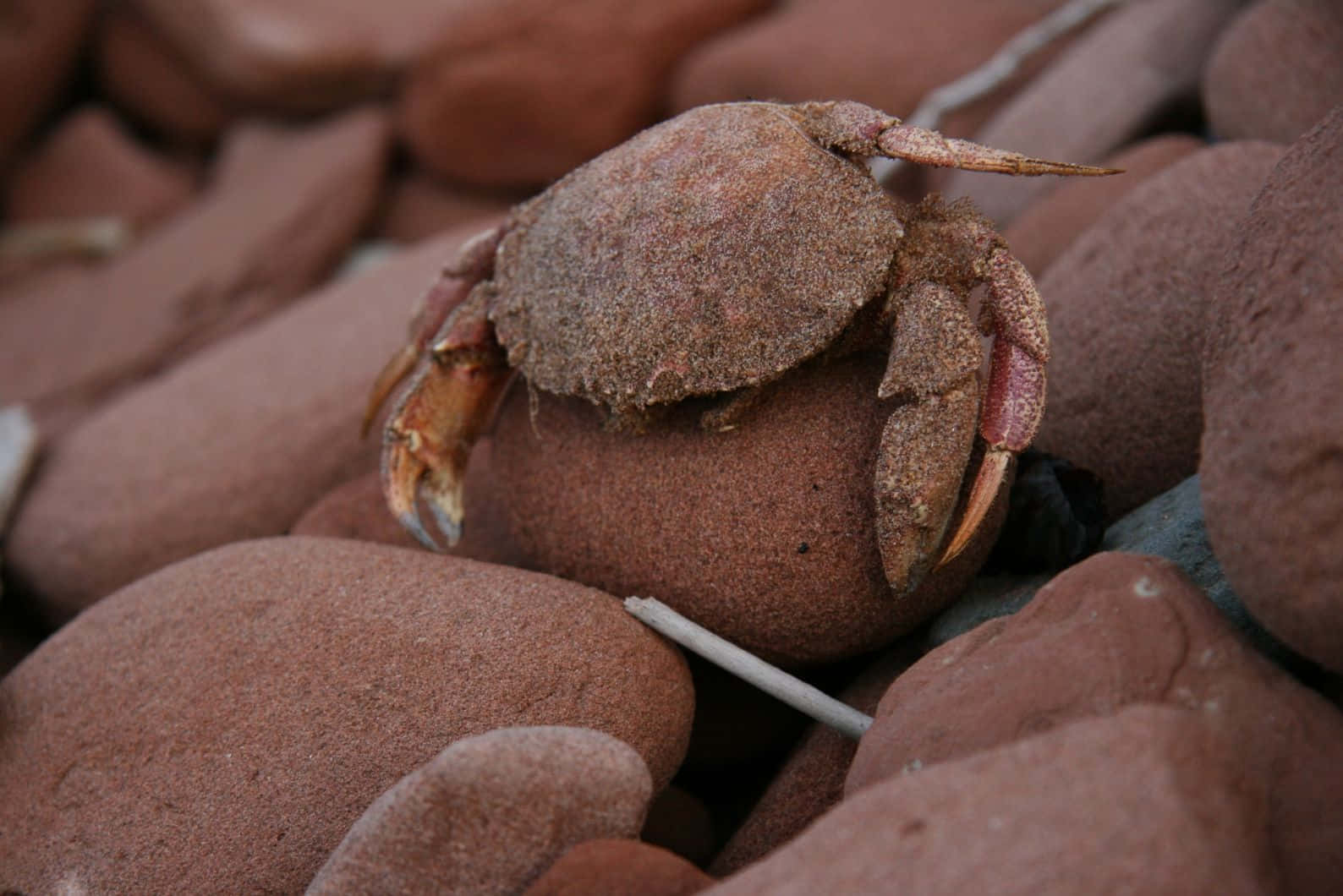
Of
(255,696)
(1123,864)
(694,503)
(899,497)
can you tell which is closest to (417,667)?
(255,696)

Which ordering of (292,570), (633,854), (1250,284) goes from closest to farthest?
(633,854), (1250,284), (292,570)

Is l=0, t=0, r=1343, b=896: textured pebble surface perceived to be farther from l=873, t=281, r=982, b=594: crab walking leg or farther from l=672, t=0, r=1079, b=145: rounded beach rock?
l=672, t=0, r=1079, b=145: rounded beach rock

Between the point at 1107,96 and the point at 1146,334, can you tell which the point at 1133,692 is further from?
the point at 1107,96

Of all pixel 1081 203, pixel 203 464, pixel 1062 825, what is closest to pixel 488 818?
pixel 1062 825

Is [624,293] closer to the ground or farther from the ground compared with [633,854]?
farther from the ground

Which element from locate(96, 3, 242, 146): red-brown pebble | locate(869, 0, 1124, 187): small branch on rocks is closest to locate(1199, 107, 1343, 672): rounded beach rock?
locate(869, 0, 1124, 187): small branch on rocks

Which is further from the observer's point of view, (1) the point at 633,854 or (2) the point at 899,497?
(2) the point at 899,497

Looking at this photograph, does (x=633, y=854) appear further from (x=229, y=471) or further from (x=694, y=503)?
(x=229, y=471)
